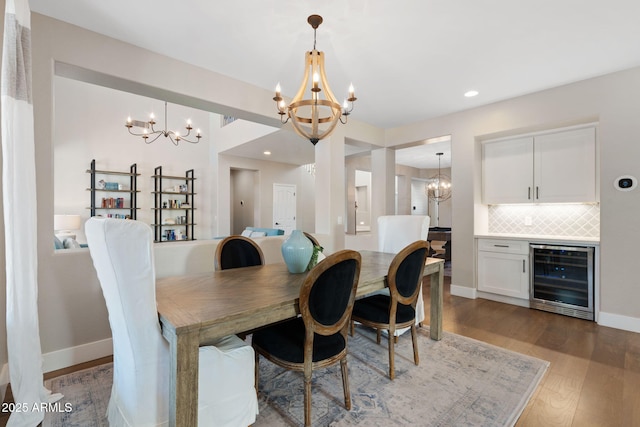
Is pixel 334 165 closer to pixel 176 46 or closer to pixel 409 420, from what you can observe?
pixel 176 46

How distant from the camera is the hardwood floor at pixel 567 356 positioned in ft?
5.76

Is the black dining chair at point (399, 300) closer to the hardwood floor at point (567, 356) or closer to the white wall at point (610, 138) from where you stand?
the hardwood floor at point (567, 356)

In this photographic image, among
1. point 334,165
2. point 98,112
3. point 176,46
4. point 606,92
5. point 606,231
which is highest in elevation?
point 98,112

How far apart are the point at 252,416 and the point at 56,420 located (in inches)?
45.4

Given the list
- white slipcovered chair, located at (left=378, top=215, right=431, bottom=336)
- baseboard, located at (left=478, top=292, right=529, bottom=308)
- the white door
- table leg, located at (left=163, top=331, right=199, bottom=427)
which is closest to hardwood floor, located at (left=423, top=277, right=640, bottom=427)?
baseboard, located at (left=478, top=292, right=529, bottom=308)

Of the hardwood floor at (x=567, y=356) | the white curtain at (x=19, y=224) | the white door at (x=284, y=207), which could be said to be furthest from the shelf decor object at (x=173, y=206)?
the hardwood floor at (x=567, y=356)

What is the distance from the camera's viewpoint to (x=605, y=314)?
3148 millimetres

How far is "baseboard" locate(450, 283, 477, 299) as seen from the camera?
13.7ft

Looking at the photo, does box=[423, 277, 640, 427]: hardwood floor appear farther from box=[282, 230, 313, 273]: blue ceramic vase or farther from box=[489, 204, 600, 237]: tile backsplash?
box=[282, 230, 313, 273]: blue ceramic vase

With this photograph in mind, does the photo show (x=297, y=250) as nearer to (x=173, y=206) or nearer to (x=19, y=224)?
(x=19, y=224)

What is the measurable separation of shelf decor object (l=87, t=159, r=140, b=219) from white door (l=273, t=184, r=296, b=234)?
3242 millimetres

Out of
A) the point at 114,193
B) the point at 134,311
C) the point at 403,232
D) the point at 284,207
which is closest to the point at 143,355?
the point at 134,311

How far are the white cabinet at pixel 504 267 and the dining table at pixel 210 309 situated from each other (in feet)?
8.38

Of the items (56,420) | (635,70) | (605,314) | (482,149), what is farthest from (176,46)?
(605,314)
